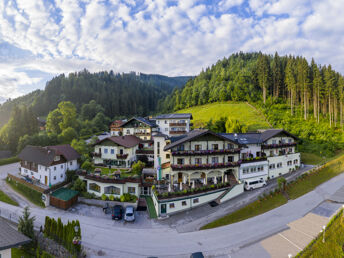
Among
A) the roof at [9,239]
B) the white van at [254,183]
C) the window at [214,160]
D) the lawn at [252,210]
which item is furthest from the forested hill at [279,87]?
the roof at [9,239]

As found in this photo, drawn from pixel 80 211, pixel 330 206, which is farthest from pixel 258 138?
pixel 80 211

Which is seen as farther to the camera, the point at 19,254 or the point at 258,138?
the point at 258,138

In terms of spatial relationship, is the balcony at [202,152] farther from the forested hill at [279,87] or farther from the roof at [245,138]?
the forested hill at [279,87]

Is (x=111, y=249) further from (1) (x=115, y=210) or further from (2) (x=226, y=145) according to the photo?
(2) (x=226, y=145)

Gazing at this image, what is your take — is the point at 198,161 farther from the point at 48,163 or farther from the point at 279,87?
the point at 279,87

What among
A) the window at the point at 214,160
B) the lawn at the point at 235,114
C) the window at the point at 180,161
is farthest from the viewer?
the lawn at the point at 235,114

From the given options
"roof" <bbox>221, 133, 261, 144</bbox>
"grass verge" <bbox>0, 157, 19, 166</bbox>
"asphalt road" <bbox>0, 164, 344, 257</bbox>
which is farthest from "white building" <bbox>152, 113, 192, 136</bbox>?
"grass verge" <bbox>0, 157, 19, 166</bbox>
